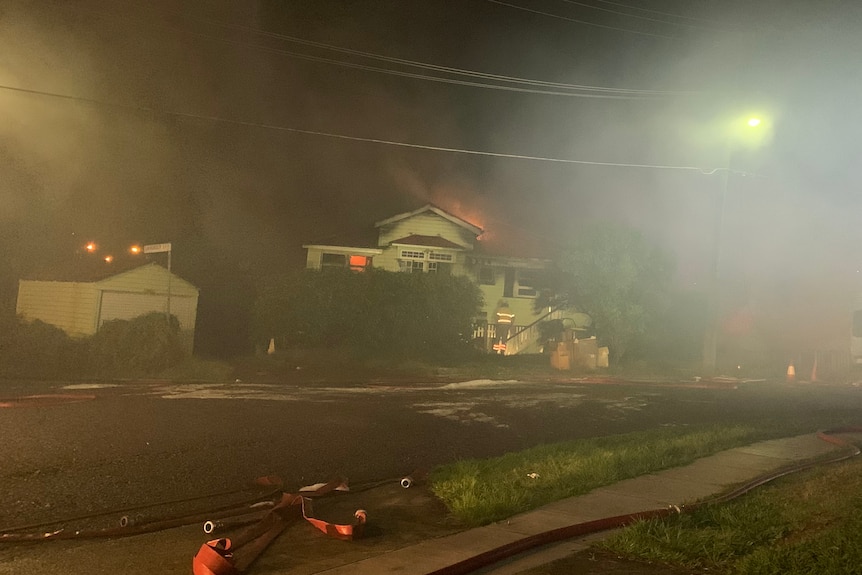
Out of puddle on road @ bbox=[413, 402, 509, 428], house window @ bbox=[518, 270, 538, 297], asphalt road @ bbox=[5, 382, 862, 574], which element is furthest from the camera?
house window @ bbox=[518, 270, 538, 297]

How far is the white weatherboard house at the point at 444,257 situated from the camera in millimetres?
27516

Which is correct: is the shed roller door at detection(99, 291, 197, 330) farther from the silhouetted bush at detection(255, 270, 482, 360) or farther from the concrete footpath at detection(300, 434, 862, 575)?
the concrete footpath at detection(300, 434, 862, 575)

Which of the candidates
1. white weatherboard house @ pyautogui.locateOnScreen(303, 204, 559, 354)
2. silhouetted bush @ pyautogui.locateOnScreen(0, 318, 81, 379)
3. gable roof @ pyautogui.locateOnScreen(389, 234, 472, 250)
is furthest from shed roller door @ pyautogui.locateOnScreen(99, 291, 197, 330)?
gable roof @ pyautogui.locateOnScreen(389, 234, 472, 250)

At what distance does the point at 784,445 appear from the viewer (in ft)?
28.7

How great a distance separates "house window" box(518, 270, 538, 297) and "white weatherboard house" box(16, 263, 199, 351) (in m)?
12.0

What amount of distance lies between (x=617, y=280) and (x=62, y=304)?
54.2 ft

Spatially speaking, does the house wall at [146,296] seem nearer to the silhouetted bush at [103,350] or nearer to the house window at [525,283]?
the silhouetted bush at [103,350]

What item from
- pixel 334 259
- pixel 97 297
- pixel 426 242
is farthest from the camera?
pixel 334 259

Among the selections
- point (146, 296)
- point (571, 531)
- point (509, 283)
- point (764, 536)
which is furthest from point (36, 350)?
point (764, 536)

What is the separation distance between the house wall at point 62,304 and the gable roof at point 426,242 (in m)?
10.7

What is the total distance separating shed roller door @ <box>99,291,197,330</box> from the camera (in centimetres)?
2170

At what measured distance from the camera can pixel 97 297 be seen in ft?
70.5

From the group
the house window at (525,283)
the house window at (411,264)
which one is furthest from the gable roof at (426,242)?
the house window at (525,283)

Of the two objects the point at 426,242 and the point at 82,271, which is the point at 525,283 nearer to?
the point at 426,242
